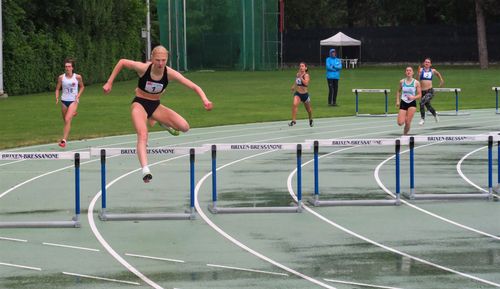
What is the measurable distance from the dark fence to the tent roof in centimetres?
378

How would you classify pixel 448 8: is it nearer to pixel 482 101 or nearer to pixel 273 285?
pixel 482 101

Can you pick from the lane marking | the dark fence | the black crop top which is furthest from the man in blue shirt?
the dark fence

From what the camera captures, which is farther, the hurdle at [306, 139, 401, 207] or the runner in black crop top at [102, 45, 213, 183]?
the hurdle at [306, 139, 401, 207]

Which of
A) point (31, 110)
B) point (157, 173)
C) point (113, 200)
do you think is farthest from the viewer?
point (31, 110)

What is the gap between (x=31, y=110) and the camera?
1357 inches

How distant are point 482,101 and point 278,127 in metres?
12.3

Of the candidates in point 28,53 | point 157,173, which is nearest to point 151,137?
point 157,173

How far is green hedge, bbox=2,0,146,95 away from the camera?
149ft

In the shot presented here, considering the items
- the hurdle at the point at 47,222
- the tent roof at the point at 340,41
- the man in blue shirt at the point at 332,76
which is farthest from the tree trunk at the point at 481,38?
the hurdle at the point at 47,222

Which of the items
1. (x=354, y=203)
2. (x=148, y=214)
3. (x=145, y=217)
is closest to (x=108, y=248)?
(x=145, y=217)

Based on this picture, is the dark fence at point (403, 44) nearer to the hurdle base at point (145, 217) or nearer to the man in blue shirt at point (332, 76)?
the man in blue shirt at point (332, 76)

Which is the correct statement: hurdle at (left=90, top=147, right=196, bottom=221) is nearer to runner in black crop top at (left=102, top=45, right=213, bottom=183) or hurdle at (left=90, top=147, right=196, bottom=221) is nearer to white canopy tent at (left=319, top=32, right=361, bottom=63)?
runner in black crop top at (left=102, top=45, right=213, bottom=183)

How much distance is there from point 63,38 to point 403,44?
96.4 ft

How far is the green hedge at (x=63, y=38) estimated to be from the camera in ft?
149
